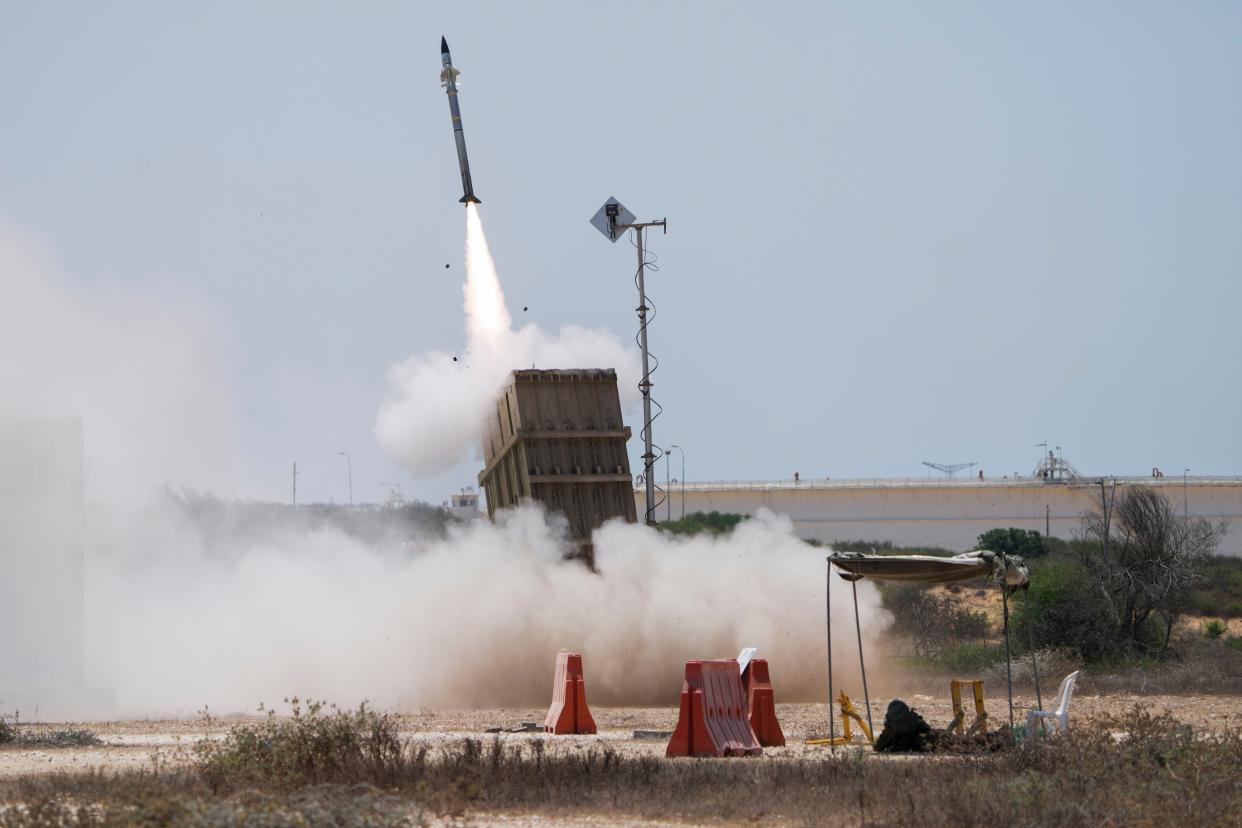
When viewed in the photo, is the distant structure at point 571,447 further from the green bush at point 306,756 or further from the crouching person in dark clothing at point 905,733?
the green bush at point 306,756

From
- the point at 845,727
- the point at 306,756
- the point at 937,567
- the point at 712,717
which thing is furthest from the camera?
the point at 845,727

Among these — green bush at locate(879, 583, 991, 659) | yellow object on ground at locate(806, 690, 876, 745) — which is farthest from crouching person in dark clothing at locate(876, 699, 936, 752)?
green bush at locate(879, 583, 991, 659)

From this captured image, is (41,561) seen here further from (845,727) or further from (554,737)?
(845,727)

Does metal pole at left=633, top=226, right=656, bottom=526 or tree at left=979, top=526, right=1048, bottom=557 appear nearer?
metal pole at left=633, top=226, right=656, bottom=526

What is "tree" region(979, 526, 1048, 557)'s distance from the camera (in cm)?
6414

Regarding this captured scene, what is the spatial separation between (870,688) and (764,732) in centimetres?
847

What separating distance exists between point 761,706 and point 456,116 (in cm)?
1638

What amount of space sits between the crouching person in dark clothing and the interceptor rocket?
645 inches

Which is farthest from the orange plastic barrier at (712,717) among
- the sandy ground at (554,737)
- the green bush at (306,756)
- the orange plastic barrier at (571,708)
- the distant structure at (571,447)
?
the distant structure at (571,447)

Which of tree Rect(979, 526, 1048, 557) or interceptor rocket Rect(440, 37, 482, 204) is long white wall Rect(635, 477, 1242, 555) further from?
interceptor rocket Rect(440, 37, 482, 204)

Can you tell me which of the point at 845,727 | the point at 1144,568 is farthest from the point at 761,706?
the point at 1144,568

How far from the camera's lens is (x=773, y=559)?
28.6 m

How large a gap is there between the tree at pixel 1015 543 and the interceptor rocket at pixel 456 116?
35936 mm

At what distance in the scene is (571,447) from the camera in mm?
27734
